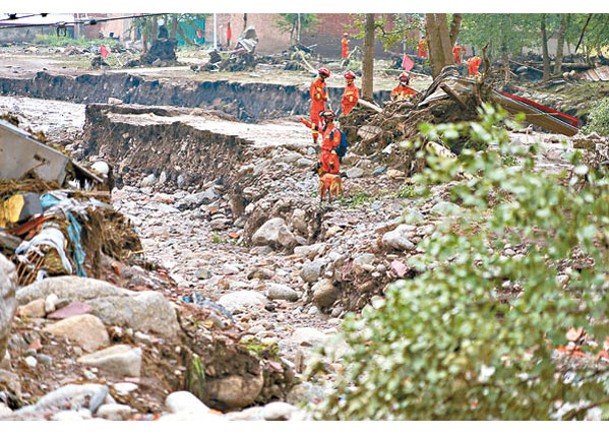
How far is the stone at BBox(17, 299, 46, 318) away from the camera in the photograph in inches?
138

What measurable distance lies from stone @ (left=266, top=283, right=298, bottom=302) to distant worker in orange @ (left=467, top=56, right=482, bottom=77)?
5.90 ft

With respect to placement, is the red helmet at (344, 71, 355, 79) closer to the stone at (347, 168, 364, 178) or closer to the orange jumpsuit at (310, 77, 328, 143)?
the orange jumpsuit at (310, 77, 328, 143)

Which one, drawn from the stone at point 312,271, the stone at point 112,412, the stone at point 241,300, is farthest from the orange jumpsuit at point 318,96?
the stone at point 112,412

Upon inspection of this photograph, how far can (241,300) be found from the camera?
4.90 meters

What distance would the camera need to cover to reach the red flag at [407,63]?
661 cm

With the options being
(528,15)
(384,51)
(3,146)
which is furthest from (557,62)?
(3,146)

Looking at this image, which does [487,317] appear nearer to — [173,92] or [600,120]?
[600,120]

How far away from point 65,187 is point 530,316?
2.61 m

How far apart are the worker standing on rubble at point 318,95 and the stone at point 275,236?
2.44 ft

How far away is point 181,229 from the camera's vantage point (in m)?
6.61

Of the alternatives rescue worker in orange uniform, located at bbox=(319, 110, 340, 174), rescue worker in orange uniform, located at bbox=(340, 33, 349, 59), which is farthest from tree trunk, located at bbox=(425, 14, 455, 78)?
rescue worker in orange uniform, located at bbox=(319, 110, 340, 174)

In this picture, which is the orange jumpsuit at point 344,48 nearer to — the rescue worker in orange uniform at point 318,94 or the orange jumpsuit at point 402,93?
the rescue worker in orange uniform at point 318,94

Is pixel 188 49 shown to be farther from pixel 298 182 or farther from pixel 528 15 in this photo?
pixel 298 182

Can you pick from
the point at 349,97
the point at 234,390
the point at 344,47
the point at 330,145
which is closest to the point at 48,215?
the point at 234,390
